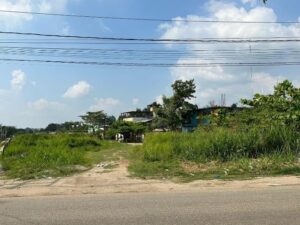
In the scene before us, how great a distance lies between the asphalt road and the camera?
763cm

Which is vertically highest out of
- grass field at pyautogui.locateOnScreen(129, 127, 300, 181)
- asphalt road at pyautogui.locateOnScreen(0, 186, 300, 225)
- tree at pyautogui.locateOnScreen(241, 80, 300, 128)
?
tree at pyautogui.locateOnScreen(241, 80, 300, 128)

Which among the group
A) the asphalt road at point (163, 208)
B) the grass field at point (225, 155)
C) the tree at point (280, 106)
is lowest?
→ the asphalt road at point (163, 208)

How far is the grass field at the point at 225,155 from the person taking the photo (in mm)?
15203

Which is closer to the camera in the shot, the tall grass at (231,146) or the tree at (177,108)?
the tall grass at (231,146)

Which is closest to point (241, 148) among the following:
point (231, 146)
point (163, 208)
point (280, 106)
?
point (231, 146)

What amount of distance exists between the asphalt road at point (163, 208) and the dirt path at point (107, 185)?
107 cm

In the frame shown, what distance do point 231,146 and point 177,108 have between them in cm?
3750

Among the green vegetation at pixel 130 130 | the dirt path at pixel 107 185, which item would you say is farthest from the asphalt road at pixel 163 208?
the green vegetation at pixel 130 130

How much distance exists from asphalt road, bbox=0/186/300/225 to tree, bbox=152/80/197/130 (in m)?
43.7

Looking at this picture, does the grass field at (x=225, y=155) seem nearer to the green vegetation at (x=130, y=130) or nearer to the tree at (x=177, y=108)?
the tree at (x=177, y=108)

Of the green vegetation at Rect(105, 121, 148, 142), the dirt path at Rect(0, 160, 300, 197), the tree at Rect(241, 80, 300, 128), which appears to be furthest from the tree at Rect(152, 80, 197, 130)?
the dirt path at Rect(0, 160, 300, 197)

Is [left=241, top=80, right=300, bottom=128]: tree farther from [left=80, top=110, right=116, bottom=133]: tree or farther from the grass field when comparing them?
[left=80, top=110, right=116, bottom=133]: tree

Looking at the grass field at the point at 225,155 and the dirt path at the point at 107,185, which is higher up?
the grass field at the point at 225,155

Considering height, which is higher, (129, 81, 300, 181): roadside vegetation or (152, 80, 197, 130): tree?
(152, 80, 197, 130): tree
